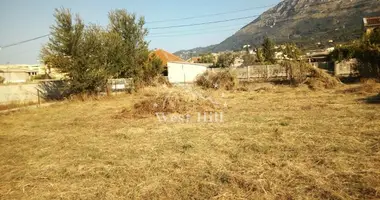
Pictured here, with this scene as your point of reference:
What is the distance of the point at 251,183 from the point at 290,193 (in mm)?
575

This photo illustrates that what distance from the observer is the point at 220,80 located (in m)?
20.7

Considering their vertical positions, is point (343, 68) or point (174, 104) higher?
point (343, 68)

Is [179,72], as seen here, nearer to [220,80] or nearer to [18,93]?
[220,80]

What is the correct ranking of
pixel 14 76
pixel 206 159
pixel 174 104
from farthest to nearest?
1. pixel 14 76
2. pixel 174 104
3. pixel 206 159

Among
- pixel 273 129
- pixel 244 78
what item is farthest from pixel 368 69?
pixel 273 129

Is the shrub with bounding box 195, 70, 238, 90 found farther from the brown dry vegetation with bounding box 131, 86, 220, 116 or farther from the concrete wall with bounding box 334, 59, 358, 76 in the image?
the concrete wall with bounding box 334, 59, 358, 76

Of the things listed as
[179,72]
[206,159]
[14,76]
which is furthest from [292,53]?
[14,76]

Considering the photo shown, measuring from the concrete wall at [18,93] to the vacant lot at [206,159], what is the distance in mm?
9227

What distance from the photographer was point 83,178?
15.7ft

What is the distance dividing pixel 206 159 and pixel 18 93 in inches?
636

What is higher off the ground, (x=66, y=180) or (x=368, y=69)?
(x=368, y=69)

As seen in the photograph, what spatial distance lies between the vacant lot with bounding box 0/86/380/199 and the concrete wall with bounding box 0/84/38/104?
30.3ft

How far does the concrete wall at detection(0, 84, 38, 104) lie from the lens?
654 inches

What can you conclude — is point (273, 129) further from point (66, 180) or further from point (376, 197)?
point (66, 180)
